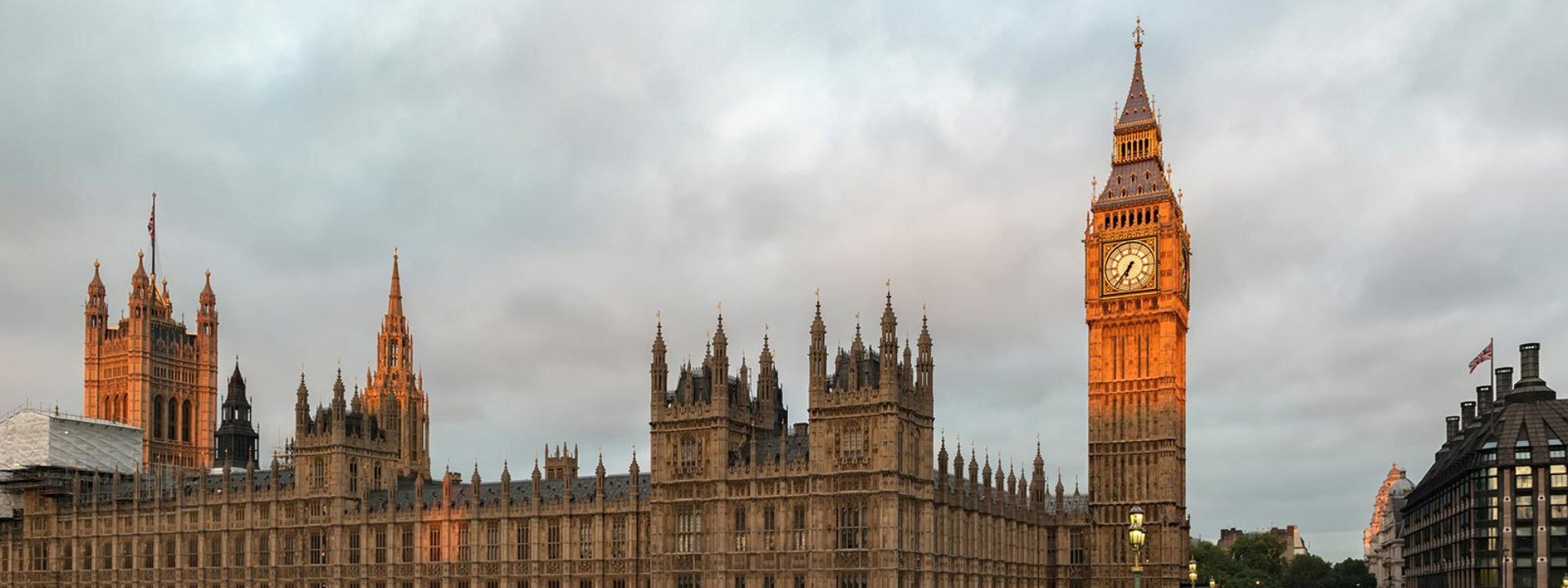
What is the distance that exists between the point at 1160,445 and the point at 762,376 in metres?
36.1

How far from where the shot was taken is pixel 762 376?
12000 centimetres

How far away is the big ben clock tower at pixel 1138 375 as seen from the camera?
135 metres

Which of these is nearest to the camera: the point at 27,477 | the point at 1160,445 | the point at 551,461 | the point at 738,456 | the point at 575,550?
the point at 738,456

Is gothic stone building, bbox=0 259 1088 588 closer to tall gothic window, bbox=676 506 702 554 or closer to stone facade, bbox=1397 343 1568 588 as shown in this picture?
tall gothic window, bbox=676 506 702 554

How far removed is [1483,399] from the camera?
17675 cm

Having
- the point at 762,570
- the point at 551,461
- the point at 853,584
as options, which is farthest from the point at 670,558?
the point at 551,461

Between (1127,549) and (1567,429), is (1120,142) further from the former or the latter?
(1567,429)

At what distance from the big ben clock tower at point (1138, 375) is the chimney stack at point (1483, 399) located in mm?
51607

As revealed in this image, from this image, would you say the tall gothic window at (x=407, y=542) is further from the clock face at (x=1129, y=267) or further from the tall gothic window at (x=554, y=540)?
the clock face at (x=1129, y=267)

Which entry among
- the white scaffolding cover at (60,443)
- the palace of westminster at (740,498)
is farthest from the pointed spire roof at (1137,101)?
the white scaffolding cover at (60,443)

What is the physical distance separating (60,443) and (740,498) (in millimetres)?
94075

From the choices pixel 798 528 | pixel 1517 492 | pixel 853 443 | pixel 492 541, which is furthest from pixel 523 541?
pixel 1517 492

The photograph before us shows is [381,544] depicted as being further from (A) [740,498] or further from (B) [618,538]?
(A) [740,498]

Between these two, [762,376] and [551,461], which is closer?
[762,376]
